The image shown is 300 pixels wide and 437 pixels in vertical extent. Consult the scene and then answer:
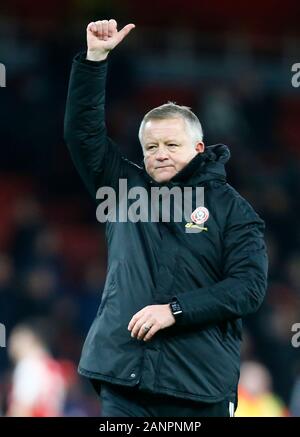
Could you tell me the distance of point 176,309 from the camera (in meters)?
3.67

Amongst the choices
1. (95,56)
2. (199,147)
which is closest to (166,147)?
(199,147)

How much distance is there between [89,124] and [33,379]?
16.2ft

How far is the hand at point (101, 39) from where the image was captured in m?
3.78

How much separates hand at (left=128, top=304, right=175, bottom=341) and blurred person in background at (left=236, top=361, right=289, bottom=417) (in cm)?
528

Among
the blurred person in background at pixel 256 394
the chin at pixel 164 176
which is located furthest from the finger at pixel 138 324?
the blurred person in background at pixel 256 394

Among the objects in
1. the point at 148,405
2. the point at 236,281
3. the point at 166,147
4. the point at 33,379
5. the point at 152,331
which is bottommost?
the point at 33,379

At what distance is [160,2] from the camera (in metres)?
14.1

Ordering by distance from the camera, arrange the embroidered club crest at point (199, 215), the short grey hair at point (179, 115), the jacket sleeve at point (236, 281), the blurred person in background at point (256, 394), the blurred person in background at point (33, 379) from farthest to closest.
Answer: the blurred person in background at point (256, 394), the blurred person in background at point (33, 379), the short grey hair at point (179, 115), the embroidered club crest at point (199, 215), the jacket sleeve at point (236, 281)

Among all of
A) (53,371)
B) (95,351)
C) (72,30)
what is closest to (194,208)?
(95,351)

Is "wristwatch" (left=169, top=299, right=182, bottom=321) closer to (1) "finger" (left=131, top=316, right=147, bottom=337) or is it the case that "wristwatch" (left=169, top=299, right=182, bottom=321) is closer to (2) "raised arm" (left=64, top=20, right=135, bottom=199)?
(1) "finger" (left=131, top=316, right=147, bottom=337)

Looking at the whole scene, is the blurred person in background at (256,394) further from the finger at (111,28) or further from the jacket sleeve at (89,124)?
the finger at (111,28)

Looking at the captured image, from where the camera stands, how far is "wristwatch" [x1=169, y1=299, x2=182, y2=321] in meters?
3.66

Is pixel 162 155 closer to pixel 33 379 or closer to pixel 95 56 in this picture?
pixel 95 56
